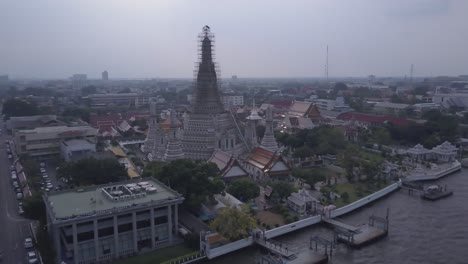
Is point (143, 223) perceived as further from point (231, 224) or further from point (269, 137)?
point (269, 137)

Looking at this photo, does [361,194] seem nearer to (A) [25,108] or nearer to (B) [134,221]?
(B) [134,221]

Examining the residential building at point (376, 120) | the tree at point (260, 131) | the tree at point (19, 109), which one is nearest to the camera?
the tree at point (260, 131)

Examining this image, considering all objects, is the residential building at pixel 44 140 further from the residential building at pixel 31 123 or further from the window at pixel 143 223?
the window at pixel 143 223

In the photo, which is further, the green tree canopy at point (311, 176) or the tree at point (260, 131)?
the tree at point (260, 131)

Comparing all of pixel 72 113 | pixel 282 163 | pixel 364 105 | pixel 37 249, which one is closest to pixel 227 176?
pixel 282 163

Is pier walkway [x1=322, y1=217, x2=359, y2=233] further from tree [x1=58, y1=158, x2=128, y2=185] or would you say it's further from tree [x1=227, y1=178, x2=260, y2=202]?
tree [x1=58, y1=158, x2=128, y2=185]

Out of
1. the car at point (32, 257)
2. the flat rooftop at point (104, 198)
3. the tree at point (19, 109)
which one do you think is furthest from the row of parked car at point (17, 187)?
the tree at point (19, 109)

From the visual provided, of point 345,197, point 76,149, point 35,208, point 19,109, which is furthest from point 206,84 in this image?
point 19,109
